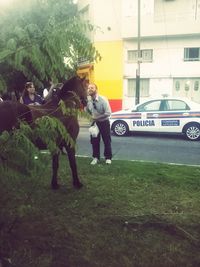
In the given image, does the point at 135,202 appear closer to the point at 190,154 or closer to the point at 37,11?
the point at 190,154

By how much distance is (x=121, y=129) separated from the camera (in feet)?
47.1

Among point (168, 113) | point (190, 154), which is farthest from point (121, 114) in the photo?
point (190, 154)

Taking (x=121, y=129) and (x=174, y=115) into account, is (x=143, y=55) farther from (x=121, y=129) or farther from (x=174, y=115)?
(x=174, y=115)

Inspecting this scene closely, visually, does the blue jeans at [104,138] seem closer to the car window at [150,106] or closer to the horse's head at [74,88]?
the horse's head at [74,88]

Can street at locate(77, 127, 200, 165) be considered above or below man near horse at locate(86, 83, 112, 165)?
below

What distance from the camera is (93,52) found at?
8.52ft

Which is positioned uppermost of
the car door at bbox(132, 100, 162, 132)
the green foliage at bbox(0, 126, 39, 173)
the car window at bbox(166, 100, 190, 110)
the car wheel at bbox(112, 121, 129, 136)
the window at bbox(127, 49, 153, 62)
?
the window at bbox(127, 49, 153, 62)

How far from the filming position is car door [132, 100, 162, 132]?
1365 centimetres

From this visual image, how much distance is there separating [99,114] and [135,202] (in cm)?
309

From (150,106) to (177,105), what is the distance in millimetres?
1061

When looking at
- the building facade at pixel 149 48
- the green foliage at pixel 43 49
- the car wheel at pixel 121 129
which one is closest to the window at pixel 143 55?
the building facade at pixel 149 48

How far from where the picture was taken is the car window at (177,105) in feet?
43.7

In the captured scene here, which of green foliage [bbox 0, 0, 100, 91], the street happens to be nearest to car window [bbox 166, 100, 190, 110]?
the street

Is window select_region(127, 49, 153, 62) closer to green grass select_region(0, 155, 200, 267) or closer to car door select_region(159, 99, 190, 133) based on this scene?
car door select_region(159, 99, 190, 133)
